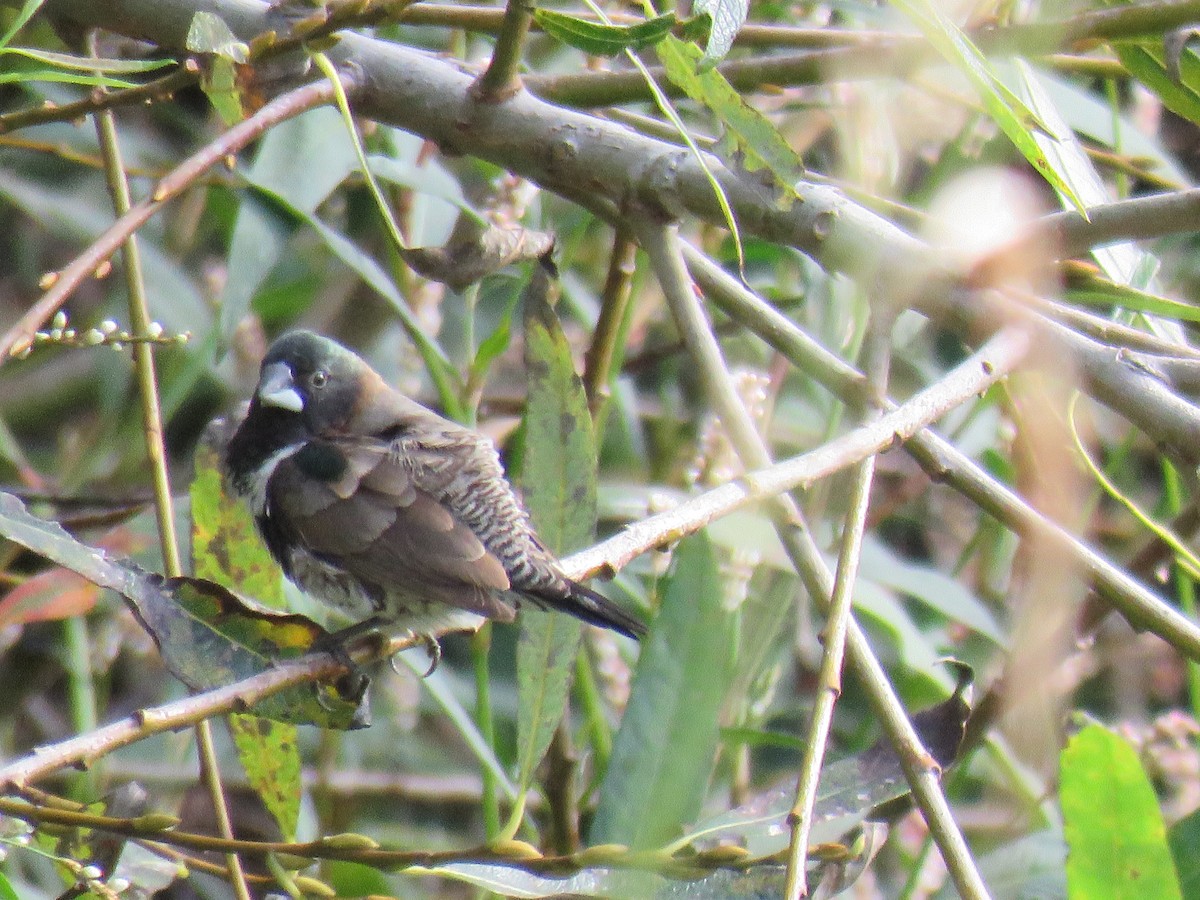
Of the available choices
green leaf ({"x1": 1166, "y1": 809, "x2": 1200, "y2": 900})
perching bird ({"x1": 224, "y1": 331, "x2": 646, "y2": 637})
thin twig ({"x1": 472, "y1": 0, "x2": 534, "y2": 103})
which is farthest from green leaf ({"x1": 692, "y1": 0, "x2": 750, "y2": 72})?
green leaf ({"x1": 1166, "y1": 809, "x2": 1200, "y2": 900})

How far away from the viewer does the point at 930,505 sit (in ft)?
16.5

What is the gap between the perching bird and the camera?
101 inches

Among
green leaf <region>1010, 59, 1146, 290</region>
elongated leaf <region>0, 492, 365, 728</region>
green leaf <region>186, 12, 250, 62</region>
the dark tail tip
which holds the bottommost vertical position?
the dark tail tip

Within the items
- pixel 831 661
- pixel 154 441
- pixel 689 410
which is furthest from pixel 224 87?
pixel 689 410

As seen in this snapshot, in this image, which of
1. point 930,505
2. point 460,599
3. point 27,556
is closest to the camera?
point 460,599

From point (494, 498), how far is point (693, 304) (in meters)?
0.95

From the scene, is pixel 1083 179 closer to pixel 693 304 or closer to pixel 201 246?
pixel 693 304

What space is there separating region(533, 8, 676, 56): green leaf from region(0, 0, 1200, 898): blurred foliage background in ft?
0.04

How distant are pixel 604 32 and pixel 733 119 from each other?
0.69 ft

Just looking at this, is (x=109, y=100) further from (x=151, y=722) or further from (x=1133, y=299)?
(x=1133, y=299)

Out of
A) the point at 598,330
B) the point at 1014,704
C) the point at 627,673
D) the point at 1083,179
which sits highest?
the point at 1083,179

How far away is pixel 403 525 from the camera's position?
2.72m

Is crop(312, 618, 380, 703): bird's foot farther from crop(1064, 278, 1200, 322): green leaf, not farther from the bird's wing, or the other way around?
crop(1064, 278, 1200, 322): green leaf

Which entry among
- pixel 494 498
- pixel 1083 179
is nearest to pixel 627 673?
pixel 494 498
